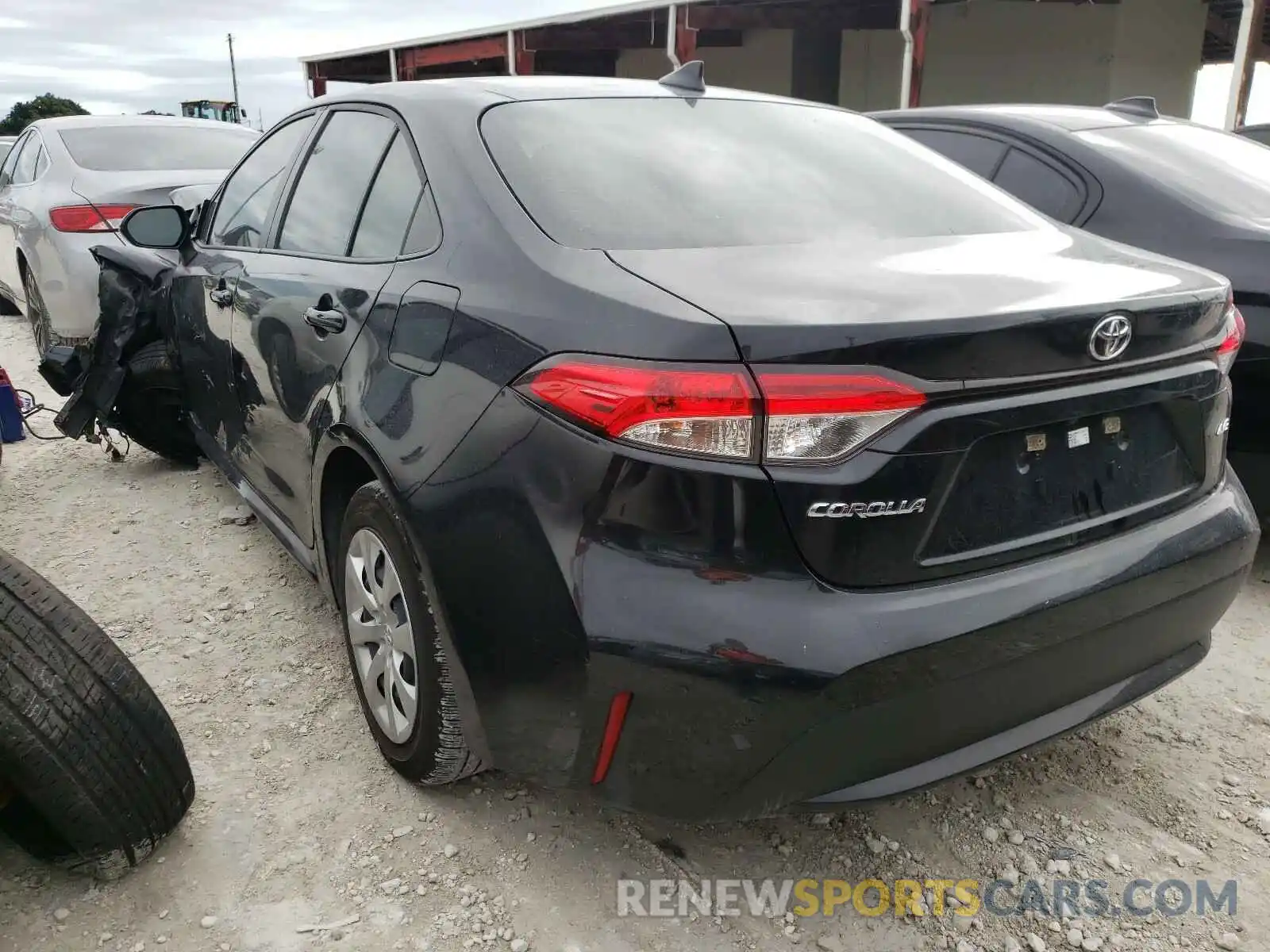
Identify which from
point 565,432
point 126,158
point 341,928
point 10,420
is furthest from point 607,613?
point 126,158

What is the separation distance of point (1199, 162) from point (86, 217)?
5610 millimetres

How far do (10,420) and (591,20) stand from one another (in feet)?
41.0

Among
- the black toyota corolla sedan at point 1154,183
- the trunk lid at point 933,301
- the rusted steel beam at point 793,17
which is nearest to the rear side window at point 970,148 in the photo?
the black toyota corolla sedan at point 1154,183

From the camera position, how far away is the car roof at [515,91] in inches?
92.8

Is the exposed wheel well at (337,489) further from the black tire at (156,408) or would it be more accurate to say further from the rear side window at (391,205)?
the black tire at (156,408)

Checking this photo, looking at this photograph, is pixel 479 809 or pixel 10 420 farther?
pixel 10 420

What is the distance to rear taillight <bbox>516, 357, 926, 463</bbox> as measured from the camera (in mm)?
1535

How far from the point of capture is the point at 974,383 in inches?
63.5

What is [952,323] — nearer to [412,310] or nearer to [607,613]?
[607,613]

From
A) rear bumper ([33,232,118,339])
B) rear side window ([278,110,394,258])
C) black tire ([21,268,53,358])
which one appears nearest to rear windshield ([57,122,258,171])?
rear bumper ([33,232,118,339])

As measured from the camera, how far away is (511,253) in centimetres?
187

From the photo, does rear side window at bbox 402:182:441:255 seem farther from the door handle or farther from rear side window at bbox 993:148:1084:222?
rear side window at bbox 993:148:1084:222

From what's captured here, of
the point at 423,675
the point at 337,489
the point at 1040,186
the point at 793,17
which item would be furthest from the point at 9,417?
the point at 793,17

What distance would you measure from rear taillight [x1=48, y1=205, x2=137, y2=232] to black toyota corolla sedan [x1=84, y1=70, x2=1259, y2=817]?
409 centimetres
